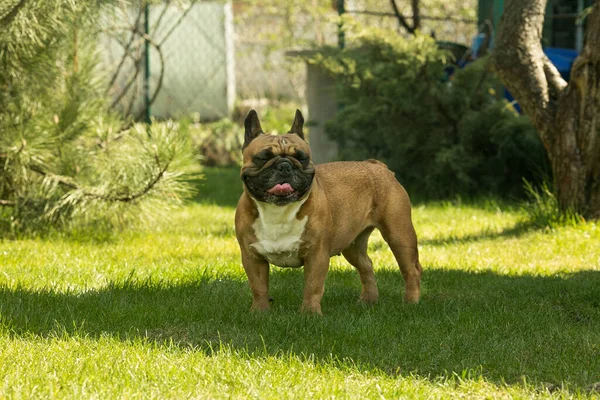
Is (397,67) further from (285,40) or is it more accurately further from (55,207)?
(285,40)

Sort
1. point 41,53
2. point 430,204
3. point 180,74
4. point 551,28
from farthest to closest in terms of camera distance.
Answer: point 180,74, point 551,28, point 430,204, point 41,53

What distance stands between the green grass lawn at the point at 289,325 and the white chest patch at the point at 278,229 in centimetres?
35

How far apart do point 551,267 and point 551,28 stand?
5974 mm

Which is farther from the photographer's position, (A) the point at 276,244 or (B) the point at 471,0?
(B) the point at 471,0

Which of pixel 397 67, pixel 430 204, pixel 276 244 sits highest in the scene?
pixel 397 67

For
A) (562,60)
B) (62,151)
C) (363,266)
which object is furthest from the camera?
(562,60)

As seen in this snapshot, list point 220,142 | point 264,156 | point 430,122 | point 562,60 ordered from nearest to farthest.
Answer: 1. point 264,156
2. point 430,122
3. point 562,60
4. point 220,142

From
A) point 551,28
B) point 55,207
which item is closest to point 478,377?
point 55,207

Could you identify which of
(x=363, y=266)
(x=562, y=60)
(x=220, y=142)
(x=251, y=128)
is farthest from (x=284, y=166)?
(x=220, y=142)

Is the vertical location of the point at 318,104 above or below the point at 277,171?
below

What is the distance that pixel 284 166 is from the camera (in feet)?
13.6

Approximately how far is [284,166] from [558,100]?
11.6ft

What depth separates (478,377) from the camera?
138 inches

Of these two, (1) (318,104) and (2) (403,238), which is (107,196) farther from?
(1) (318,104)
